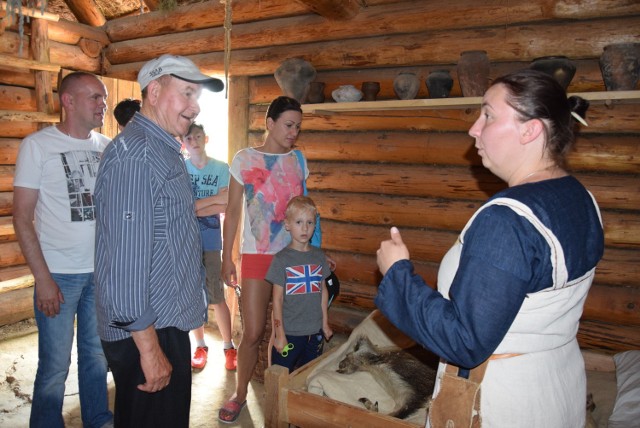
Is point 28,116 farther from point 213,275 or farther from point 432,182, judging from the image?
point 432,182

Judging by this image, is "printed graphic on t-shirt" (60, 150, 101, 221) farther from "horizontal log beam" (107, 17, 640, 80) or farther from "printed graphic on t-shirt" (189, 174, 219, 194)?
"horizontal log beam" (107, 17, 640, 80)

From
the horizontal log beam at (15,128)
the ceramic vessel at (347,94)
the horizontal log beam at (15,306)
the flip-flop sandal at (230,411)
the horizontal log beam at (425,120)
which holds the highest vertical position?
the ceramic vessel at (347,94)

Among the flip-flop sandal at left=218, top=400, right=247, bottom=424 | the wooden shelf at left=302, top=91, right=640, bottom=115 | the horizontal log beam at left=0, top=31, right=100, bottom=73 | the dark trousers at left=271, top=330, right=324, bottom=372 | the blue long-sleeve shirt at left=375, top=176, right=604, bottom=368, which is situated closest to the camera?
the blue long-sleeve shirt at left=375, top=176, right=604, bottom=368

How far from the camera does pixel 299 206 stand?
3354mm

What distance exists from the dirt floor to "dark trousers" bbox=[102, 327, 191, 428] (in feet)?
6.08

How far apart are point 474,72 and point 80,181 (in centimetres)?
307

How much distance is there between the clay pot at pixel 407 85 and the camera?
4137 millimetres

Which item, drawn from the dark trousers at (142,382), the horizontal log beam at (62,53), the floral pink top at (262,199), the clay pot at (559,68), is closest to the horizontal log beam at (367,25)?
the clay pot at (559,68)

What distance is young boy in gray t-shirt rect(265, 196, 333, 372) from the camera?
335 centimetres

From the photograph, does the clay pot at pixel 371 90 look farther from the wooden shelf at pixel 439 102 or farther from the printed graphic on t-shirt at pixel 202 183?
the printed graphic on t-shirt at pixel 202 183

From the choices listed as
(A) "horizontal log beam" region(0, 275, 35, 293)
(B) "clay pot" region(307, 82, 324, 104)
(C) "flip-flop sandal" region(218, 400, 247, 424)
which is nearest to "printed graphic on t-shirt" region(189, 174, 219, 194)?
(B) "clay pot" region(307, 82, 324, 104)

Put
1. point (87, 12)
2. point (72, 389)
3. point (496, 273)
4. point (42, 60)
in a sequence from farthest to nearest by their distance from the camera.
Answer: point (87, 12) → point (42, 60) → point (72, 389) → point (496, 273)

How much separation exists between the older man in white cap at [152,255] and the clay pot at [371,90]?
7.98 ft

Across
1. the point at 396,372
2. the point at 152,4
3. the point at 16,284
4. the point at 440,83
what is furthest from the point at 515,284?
the point at 152,4
